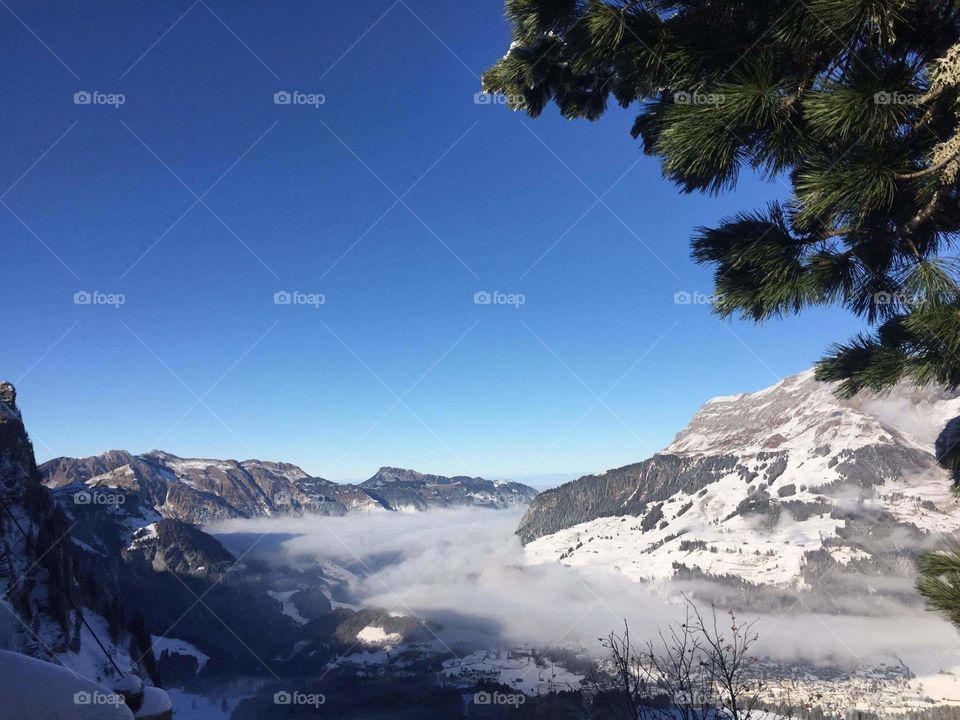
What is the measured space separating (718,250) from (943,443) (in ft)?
10.2

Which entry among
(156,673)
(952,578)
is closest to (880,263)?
(952,578)

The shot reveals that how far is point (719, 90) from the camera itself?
4.05 metres

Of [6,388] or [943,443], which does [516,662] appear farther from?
[943,443]
